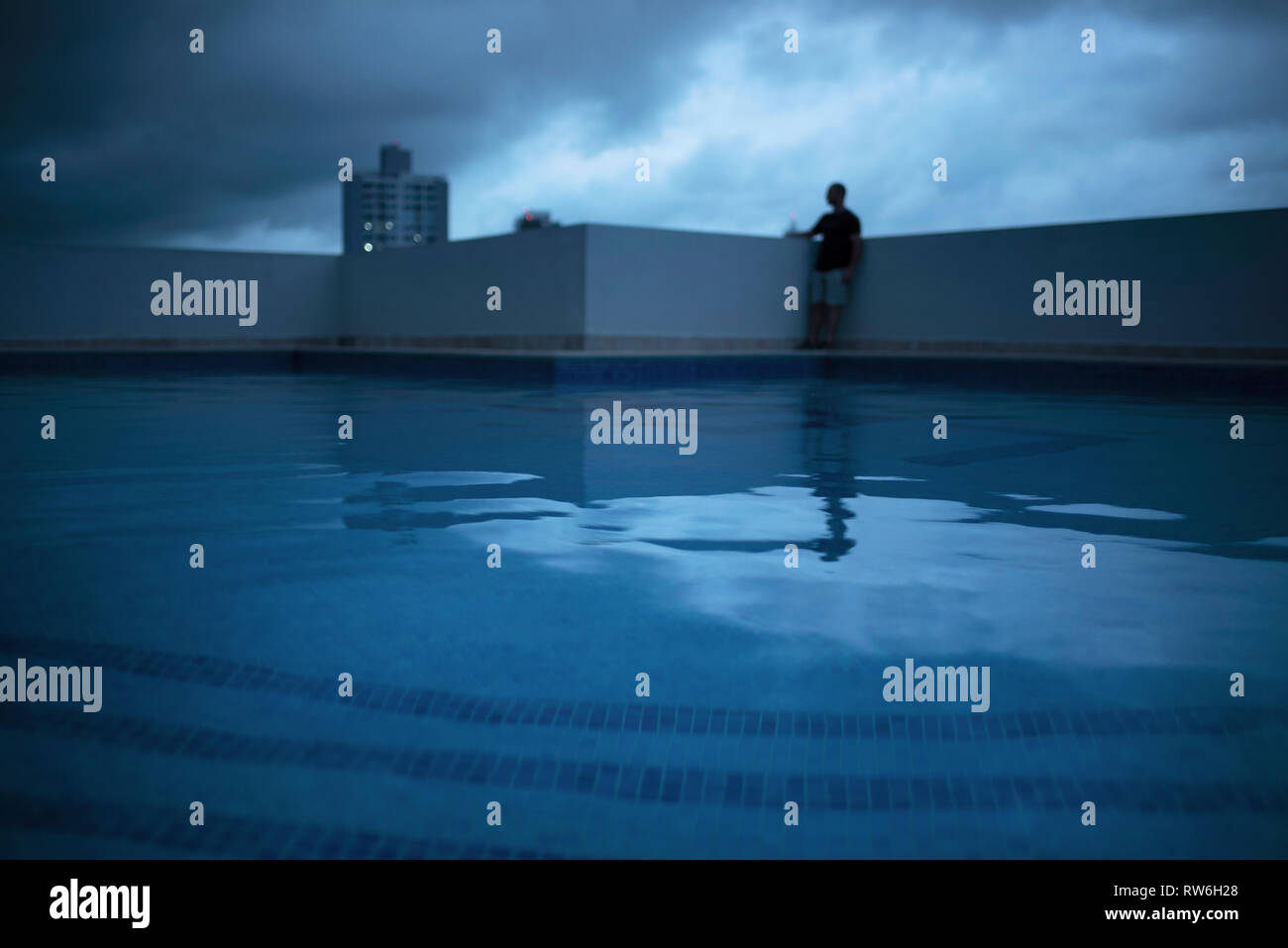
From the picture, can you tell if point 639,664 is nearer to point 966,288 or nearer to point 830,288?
point 966,288

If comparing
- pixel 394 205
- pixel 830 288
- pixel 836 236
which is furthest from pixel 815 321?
pixel 394 205

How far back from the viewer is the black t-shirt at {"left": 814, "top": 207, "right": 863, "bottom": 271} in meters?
12.2

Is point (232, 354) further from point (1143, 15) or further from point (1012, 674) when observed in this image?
point (1012, 674)

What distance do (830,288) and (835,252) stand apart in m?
0.44

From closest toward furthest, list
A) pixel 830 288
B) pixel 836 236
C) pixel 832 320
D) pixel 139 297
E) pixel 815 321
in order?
pixel 836 236, pixel 830 288, pixel 832 320, pixel 815 321, pixel 139 297

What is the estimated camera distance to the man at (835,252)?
12.2 metres

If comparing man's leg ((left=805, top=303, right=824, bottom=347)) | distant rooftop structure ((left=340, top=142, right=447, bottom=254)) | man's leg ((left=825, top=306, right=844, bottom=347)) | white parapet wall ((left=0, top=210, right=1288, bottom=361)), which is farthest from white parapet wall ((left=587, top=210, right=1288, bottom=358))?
distant rooftop structure ((left=340, top=142, right=447, bottom=254))

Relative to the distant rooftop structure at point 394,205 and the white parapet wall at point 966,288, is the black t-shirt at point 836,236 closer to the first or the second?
the white parapet wall at point 966,288

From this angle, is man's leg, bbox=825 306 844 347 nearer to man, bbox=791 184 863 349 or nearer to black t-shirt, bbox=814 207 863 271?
man, bbox=791 184 863 349

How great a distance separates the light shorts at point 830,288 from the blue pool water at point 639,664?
8753mm

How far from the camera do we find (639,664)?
71.1 inches

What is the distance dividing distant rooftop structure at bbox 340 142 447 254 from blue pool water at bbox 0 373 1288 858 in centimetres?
8138

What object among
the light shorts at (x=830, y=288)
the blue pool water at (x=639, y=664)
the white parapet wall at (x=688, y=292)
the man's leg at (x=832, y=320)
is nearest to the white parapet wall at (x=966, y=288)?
the white parapet wall at (x=688, y=292)

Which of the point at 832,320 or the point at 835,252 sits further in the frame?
the point at 832,320
